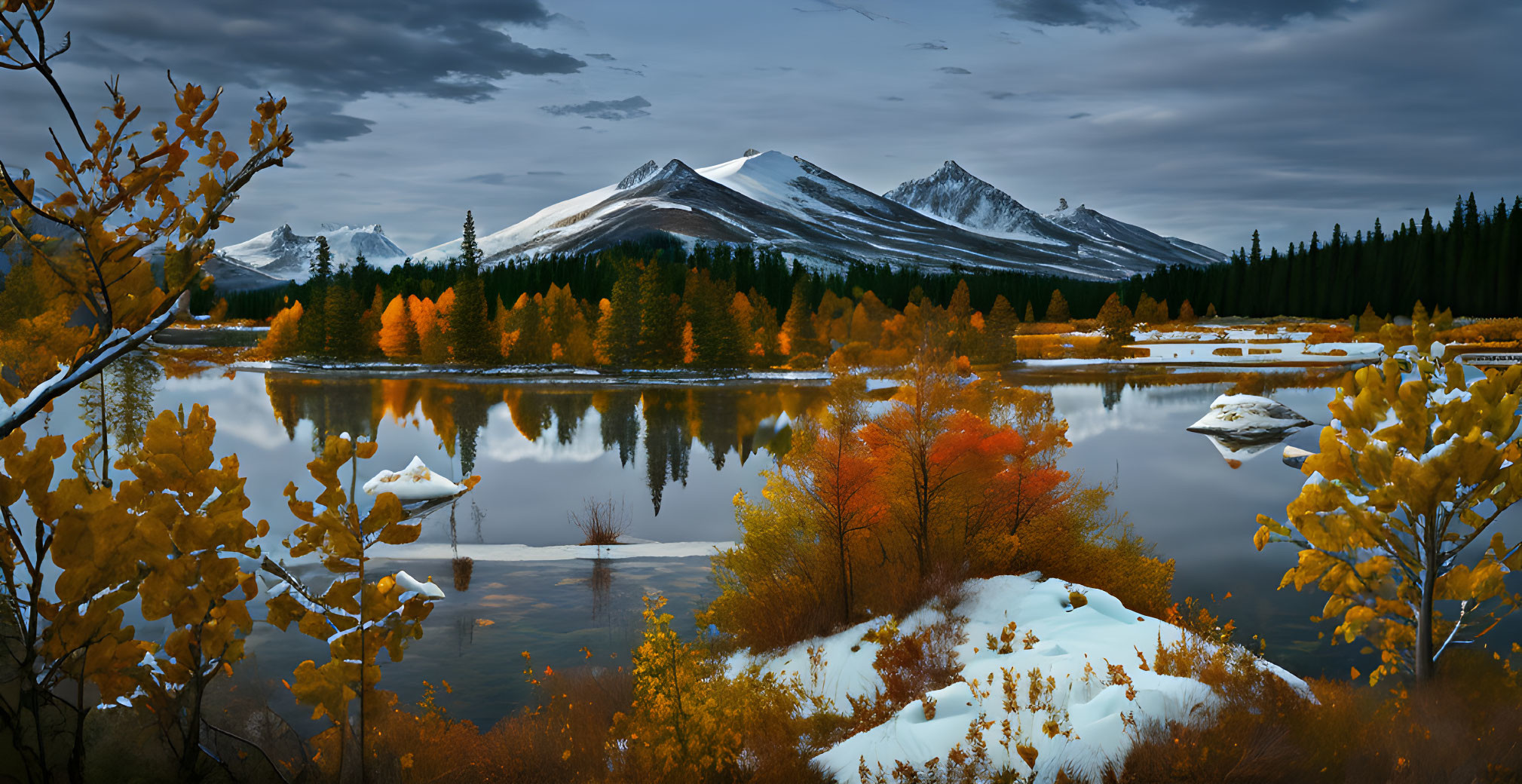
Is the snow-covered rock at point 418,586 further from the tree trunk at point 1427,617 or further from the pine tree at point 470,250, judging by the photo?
the pine tree at point 470,250

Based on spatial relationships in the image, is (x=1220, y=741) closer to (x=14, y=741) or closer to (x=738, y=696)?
(x=738, y=696)

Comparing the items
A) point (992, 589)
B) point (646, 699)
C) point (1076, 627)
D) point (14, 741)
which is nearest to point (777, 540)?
point (992, 589)

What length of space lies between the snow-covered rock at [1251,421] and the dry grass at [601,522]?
42793 mm

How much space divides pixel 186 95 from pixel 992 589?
18.3 meters

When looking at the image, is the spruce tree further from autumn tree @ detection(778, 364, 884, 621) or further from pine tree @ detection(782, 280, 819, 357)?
autumn tree @ detection(778, 364, 884, 621)

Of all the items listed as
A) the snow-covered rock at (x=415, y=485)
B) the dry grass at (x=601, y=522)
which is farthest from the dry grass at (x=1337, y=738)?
the snow-covered rock at (x=415, y=485)

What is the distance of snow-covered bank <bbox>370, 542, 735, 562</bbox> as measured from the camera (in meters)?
32.9

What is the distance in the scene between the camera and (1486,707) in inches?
472

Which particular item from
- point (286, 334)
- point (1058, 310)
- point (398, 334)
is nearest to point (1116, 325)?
point (1058, 310)

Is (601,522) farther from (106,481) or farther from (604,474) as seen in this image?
(106,481)

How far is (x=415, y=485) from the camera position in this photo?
3916cm

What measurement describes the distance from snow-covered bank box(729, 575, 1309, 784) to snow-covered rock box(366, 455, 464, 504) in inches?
944

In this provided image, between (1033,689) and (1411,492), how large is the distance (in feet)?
17.2

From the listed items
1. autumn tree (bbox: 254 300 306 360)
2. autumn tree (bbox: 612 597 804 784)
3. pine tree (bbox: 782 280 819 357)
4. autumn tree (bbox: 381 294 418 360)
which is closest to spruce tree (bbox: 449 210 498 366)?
autumn tree (bbox: 381 294 418 360)
